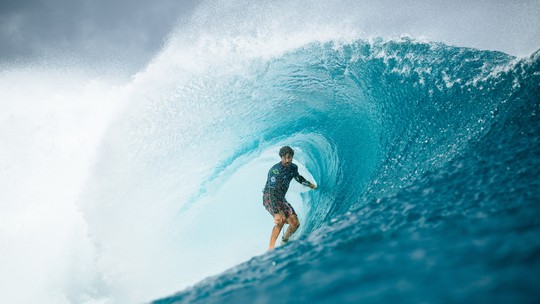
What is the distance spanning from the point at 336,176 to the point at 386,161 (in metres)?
1.30

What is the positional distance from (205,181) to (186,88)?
1981 mm

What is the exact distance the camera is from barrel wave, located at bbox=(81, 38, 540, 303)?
167 cm

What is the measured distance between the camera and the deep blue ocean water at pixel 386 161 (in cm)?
156

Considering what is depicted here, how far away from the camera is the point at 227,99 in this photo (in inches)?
257

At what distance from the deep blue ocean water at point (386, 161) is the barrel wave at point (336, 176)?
2 centimetres

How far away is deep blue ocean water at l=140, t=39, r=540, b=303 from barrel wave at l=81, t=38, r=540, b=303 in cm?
2

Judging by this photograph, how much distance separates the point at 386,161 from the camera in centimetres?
487

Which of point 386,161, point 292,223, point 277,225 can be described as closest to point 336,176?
point 386,161

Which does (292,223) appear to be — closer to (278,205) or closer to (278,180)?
(278,205)

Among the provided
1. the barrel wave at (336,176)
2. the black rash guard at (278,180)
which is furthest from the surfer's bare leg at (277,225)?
the barrel wave at (336,176)

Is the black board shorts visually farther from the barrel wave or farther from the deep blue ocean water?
the deep blue ocean water

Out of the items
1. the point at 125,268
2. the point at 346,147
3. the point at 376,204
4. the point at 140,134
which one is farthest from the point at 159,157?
the point at 376,204

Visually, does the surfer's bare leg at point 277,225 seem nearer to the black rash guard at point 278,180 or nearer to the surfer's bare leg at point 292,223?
the surfer's bare leg at point 292,223

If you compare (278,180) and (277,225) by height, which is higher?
(278,180)
